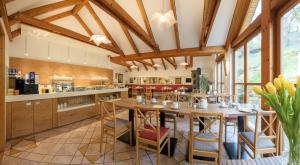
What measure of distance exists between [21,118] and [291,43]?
17.4ft

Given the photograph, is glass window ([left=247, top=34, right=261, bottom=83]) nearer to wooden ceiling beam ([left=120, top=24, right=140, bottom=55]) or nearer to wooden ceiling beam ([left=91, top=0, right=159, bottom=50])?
wooden ceiling beam ([left=91, top=0, right=159, bottom=50])

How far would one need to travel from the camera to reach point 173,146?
264 centimetres

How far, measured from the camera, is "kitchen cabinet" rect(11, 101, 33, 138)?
118 inches

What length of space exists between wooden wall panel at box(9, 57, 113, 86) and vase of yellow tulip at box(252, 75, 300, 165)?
248 inches

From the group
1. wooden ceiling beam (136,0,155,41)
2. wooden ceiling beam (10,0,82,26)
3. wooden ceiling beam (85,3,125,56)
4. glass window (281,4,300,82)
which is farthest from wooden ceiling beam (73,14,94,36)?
glass window (281,4,300,82)

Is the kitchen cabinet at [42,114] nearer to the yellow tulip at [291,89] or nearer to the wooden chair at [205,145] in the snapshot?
the wooden chair at [205,145]

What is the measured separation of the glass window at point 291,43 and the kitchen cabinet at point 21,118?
5.04 m

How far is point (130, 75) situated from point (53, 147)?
10911 mm

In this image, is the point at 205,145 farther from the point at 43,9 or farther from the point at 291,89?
the point at 43,9

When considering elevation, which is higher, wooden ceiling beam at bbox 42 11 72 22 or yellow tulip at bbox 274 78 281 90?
wooden ceiling beam at bbox 42 11 72 22

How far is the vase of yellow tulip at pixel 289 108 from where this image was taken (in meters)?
0.70

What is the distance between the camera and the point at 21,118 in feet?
10.1

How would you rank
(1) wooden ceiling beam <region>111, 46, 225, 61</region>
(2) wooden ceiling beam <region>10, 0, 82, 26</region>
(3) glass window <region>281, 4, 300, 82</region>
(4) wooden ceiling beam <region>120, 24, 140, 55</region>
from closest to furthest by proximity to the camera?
(3) glass window <region>281, 4, 300, 82</region> → (2) wooden ceiling beam <region>10, 0, 82, 26</region> → (1) wooden ceiling beam <region>111, 46, 225, 61</region> → (4) wooden ceiling beam <region>120, 24, 140, 55</region>

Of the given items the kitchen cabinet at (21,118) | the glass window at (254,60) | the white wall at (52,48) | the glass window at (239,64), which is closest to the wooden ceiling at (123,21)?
the white wall at (52,48)
